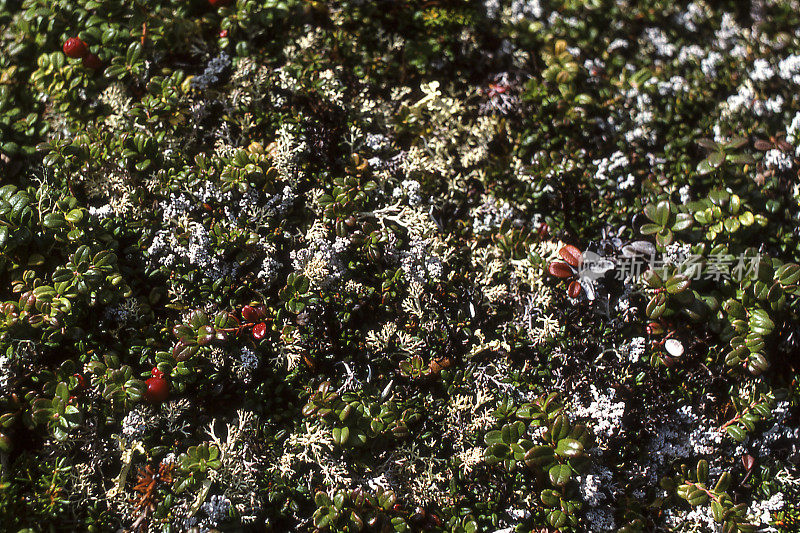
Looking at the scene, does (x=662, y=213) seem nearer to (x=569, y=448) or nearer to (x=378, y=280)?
(x=569, y=448)

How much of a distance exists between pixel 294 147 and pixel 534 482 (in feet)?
8.57

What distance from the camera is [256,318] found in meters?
3.51

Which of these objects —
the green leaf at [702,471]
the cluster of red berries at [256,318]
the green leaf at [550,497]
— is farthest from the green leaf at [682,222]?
the cluster of red berries at [256,318]

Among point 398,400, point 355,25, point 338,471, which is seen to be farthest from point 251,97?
point 338,471

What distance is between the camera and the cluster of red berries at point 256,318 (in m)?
3.46

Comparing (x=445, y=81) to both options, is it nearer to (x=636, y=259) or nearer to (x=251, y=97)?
(x=251, y=97)

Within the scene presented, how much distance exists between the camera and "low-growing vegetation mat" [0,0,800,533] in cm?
326

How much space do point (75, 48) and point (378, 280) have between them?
8.47ft

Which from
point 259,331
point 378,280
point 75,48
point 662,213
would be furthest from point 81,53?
point 662,213


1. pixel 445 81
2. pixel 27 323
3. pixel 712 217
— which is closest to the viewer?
pixel 27 323

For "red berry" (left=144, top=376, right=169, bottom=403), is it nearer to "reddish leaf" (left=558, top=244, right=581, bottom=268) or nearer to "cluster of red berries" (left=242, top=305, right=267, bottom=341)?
"cluster of red berries" (left=242, top=305, right=267, bottom=341)

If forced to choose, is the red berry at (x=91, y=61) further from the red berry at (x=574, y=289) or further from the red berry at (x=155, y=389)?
the red berry at (x=574, y=289)

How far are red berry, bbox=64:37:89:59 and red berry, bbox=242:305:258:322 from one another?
2172mm

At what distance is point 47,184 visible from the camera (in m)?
3.69
